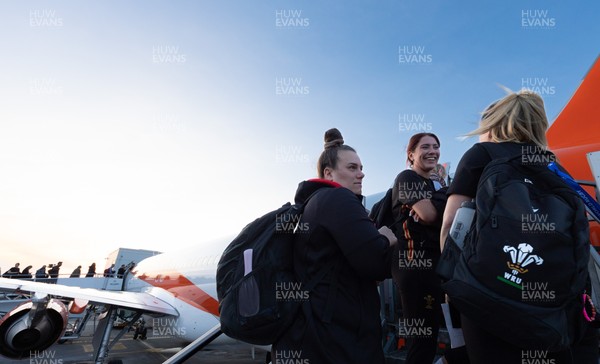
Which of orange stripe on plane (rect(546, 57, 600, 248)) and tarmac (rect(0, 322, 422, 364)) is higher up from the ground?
orange stripe on plane (rect(546, 57, 600, 248))

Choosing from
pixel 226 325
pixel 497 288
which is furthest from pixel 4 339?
pixel 497 288

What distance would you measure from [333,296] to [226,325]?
55 cm

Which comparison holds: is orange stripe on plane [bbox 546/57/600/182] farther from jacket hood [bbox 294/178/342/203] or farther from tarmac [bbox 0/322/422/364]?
tarmac [bbox 0/322/422/364]

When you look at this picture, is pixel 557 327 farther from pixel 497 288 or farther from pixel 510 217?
pixel 510 217

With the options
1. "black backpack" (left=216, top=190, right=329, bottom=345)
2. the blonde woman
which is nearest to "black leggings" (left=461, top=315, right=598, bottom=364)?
the blonde woman

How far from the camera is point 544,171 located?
175cm

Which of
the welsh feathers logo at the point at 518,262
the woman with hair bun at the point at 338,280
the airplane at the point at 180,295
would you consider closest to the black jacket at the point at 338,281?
the woman with hair bun at the point at 338,280

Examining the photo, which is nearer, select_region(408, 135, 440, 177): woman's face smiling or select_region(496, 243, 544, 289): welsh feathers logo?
select_region(496, 243, 544, 289): welsh feathers logo

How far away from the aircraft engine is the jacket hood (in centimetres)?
707

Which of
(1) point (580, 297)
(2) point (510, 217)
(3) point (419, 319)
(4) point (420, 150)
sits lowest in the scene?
(3) point (419, 319)

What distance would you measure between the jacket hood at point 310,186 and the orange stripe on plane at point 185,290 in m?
5.97

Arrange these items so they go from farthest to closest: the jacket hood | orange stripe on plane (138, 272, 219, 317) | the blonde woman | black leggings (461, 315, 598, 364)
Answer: orange stripe on plane (138, 272, 219, 317) < the jacket hood < the blonde woman < black leggings (461, 315, 598, 364)

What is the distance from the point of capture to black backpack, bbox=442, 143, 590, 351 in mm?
1455

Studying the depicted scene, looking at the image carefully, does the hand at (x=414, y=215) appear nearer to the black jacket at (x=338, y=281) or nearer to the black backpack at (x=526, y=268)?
the black jacket at (x=338, y=281)
